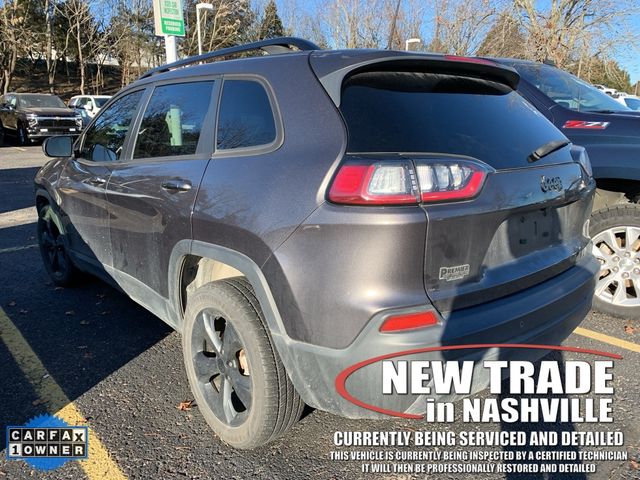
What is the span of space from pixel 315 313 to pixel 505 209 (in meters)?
0.88

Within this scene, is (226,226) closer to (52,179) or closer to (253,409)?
(253,409)

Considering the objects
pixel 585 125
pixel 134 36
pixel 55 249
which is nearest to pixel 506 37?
pixel 585 125

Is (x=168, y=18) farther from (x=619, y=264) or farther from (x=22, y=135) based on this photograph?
(x=22, y=135)

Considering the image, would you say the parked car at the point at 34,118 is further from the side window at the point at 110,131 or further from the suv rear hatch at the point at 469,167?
the suv rear hatch at the point at 469,167

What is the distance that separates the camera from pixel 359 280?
1.88m

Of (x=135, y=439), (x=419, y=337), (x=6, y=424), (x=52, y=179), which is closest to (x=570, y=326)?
(x=419, y=337)

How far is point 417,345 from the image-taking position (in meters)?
1.85

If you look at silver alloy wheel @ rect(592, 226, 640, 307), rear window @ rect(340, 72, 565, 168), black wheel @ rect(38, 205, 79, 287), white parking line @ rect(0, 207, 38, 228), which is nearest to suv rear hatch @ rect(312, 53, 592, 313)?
rear window @ rect(340, 72, 565, 168)

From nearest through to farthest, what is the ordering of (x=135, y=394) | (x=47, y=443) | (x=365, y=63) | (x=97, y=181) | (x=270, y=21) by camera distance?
(x=365, y=63) → (x=47, y=443) → (x=135, y=394) → (x=97, y=181) → (x=270, y=21)

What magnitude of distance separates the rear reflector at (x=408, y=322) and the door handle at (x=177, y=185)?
1279mm

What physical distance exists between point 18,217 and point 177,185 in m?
6.06

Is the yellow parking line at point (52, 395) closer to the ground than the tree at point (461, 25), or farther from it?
closer to the ground

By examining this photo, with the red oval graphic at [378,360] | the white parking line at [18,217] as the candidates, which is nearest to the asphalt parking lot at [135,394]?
the red oval graphic at [378,360]

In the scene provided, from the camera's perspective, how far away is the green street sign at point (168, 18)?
8.95 metres
